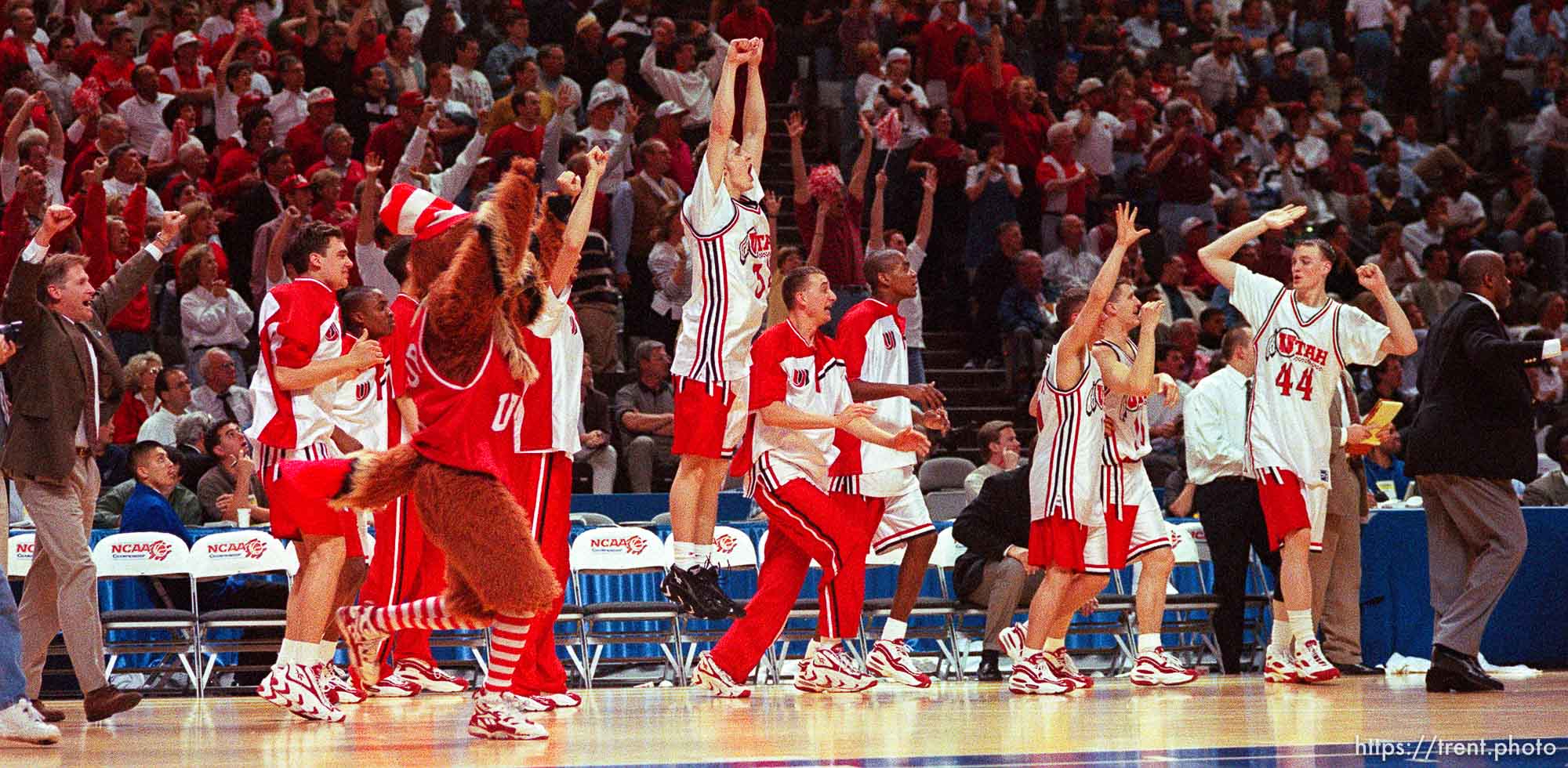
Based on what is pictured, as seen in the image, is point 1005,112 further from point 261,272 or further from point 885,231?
point 261,272

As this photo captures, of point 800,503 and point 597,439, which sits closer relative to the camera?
point 800,503

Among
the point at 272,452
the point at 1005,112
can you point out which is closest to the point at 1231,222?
the point at 1005,112

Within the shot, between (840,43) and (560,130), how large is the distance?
385 cm

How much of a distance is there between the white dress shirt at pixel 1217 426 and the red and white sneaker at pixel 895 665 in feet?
9.56

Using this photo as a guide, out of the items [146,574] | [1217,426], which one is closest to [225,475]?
[146,574]

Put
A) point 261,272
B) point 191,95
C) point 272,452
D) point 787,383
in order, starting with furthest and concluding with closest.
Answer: point 191,95, point 261,272, point 787,383, point 272,452

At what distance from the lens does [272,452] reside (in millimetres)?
8461

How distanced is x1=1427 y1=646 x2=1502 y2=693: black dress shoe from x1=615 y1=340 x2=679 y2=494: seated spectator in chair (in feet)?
20.1

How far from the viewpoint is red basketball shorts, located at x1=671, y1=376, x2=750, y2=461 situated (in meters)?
9.16

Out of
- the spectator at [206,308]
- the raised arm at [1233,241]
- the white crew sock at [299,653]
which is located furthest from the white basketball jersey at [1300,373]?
the spectator at [206,308]

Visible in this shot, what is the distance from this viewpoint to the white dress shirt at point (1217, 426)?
11.9m

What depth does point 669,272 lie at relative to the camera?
1523cm

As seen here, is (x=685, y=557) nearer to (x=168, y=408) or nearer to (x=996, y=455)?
(x=996, y=455)

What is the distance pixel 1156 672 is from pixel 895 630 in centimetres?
154
